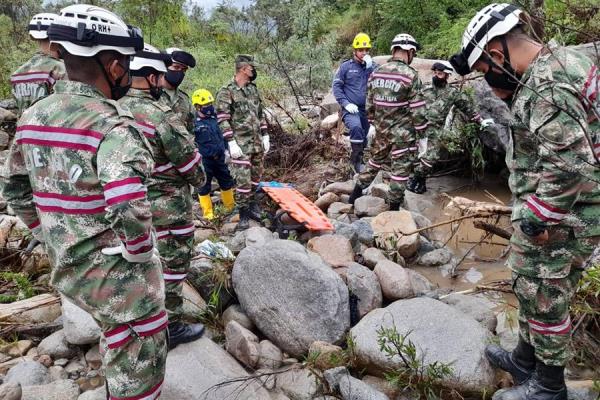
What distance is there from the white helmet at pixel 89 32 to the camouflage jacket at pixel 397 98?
163 inches

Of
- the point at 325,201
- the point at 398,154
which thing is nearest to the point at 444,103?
the point at 398,154

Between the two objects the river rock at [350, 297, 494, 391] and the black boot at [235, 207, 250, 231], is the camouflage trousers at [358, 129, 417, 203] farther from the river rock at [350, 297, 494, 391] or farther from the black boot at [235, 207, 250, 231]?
the river rock at [350, 297, 494, 391]

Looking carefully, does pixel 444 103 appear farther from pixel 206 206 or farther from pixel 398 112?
pixel 206 206

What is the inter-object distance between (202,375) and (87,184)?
5.26 feet

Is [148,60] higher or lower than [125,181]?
higher

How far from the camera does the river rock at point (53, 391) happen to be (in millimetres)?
3031

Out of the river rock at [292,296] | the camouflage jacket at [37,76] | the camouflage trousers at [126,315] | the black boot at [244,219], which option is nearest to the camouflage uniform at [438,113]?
the black boot at [244,219]

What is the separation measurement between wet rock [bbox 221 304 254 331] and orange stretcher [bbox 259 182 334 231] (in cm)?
133

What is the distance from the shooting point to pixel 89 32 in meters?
2.04

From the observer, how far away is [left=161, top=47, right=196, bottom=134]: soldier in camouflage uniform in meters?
4.71

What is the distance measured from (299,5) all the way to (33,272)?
9453mm

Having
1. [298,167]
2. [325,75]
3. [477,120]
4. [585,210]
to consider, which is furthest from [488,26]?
[325,75]

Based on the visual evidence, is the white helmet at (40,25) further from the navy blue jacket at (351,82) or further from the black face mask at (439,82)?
the black face mask at (439,82)

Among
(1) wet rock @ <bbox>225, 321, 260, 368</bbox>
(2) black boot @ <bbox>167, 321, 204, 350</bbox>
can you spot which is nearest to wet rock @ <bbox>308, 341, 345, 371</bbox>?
(1) wet rock @ <bbox>225, 321, 260, 368</bbox>
